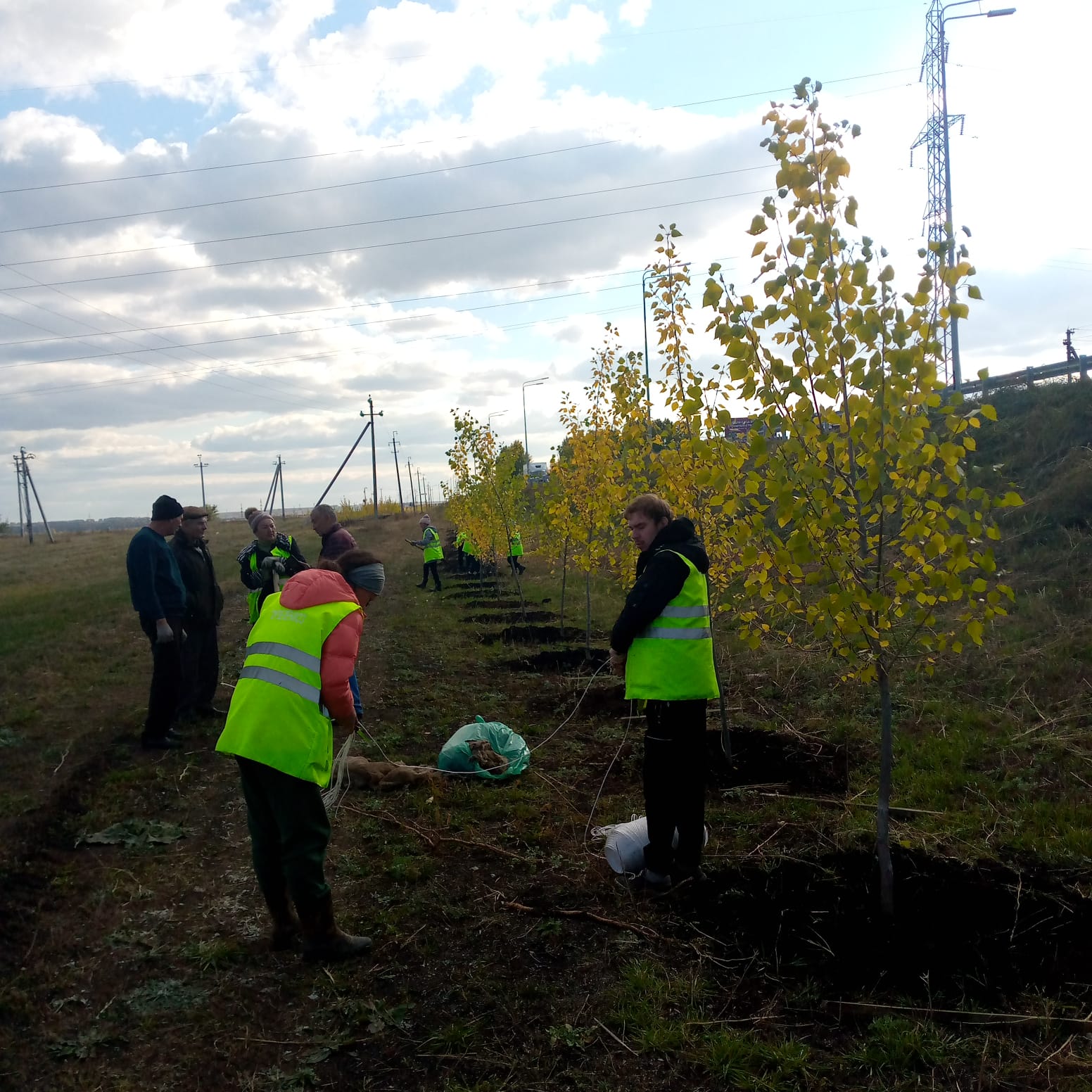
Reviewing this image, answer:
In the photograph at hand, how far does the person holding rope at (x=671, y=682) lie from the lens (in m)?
4.09

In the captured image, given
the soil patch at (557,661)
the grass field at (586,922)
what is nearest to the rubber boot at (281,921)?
the grass field at (586,922)

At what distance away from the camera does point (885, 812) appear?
3809 millimetres

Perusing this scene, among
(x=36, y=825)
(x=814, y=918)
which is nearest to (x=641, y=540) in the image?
(x=814, y=918)

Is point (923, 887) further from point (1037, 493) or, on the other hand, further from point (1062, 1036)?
point (1037, 493)

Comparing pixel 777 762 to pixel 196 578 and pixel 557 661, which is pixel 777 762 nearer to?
pixel 557 661

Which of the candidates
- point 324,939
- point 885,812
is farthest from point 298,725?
point 885,812

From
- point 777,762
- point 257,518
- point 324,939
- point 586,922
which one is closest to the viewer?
point 324,939

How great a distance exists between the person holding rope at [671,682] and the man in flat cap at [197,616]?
4.80 m

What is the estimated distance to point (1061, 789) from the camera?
527 centimetres

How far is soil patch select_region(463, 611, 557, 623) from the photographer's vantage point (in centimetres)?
1543

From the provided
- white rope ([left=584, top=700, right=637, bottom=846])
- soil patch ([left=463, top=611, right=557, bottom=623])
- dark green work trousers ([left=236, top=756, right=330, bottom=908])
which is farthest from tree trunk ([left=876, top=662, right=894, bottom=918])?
soil patch ([left=463, top=611, right=557, bottom=623])

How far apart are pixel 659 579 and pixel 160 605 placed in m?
4.77

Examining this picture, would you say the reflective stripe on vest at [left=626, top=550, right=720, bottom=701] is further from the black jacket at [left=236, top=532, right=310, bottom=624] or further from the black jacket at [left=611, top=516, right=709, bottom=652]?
the black jacket at [left=236, top=532, right=310, bottom=624]

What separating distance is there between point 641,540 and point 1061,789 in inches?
133
